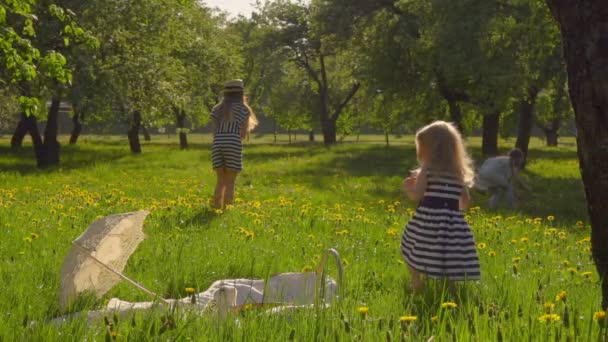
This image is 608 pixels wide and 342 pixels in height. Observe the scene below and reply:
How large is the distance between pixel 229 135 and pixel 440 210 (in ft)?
17.1

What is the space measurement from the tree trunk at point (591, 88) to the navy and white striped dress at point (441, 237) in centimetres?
156

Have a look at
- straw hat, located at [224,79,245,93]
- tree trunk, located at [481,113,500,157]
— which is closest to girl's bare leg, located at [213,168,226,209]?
straw hat, located at [224,79,245,93]

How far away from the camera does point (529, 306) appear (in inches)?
139

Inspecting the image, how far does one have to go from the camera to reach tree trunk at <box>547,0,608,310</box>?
2.89 m

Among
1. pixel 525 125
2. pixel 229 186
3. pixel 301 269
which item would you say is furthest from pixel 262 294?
pixel 525 125

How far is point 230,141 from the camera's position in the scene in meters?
9.77

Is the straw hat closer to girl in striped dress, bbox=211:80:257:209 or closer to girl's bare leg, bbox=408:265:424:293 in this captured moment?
girl in striped dress, bbox=211:80:257:209

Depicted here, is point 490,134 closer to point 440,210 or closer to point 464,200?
point 464,200

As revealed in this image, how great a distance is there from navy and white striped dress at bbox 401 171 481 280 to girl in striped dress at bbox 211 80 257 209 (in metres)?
4.92

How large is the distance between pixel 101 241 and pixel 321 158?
2473cm

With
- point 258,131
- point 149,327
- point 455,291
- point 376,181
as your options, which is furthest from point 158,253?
point 258,131

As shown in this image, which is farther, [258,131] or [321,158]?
[258,131]

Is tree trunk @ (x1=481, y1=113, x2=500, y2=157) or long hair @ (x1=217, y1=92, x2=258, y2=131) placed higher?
long hair @ (x1=217, y1=92, x2=258, y2=131)

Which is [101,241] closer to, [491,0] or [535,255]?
[535,255]
